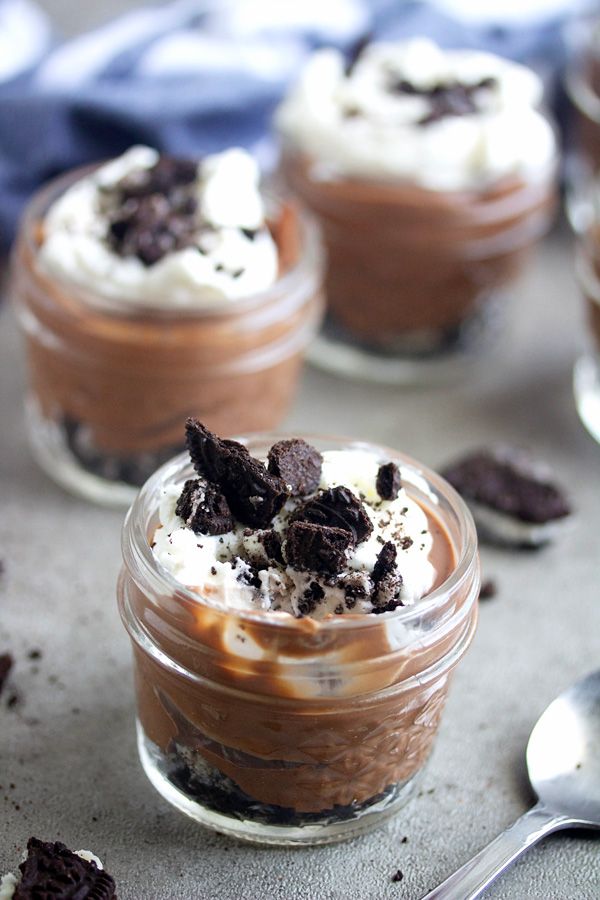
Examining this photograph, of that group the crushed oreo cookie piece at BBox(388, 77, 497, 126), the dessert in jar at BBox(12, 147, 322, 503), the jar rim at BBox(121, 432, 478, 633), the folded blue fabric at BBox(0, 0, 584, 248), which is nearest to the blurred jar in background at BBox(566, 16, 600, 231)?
the folded blue fabric at BBox(0, 0, 584, 248)

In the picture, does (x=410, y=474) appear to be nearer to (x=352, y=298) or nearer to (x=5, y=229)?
(x=352, y=298)

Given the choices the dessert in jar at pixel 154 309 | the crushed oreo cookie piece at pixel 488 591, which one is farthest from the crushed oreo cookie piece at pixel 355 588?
the dessert in jar at pixel 154 309

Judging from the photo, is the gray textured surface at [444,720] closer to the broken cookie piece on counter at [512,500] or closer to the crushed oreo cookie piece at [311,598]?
the broken cookie piece on counter at [512,500]

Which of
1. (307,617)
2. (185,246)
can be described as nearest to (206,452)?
(307,617)

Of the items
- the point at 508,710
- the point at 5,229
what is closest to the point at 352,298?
the point at 5,229

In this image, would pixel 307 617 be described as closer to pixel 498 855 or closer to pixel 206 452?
pixel 206 452
